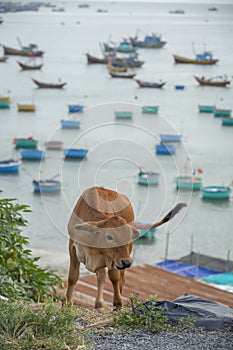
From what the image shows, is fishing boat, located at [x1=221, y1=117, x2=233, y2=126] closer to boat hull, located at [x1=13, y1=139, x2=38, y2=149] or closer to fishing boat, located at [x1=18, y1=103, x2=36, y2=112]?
fishing boat, located at [x1=18, y1=103, x2=36, y2=112]

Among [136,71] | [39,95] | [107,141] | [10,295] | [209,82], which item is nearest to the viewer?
[107,141]

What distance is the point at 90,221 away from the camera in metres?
3.84

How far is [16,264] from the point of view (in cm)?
546

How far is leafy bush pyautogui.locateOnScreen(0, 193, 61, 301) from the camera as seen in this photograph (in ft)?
17.3

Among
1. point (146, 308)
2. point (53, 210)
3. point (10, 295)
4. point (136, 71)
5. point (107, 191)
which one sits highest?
point (107, 191)

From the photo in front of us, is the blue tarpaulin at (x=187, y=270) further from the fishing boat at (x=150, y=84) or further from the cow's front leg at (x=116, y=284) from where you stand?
the fishing boat at (x=150, y=84)

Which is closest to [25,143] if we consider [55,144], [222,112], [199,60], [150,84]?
[222,112]

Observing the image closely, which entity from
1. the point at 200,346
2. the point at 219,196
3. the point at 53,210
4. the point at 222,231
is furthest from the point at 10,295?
the point at 219,196

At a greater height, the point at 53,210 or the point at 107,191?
the point at 107,191

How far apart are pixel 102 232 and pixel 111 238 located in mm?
63

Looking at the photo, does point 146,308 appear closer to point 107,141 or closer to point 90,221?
point 90,221

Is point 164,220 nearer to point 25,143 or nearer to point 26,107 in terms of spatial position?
point 25,143

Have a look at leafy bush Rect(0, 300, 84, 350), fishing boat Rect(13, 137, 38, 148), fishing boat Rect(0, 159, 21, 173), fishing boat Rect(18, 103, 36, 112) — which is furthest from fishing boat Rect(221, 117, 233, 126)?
leafy bush Rect(0, 300, 84, 350)

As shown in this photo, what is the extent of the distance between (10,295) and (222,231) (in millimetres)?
14887
